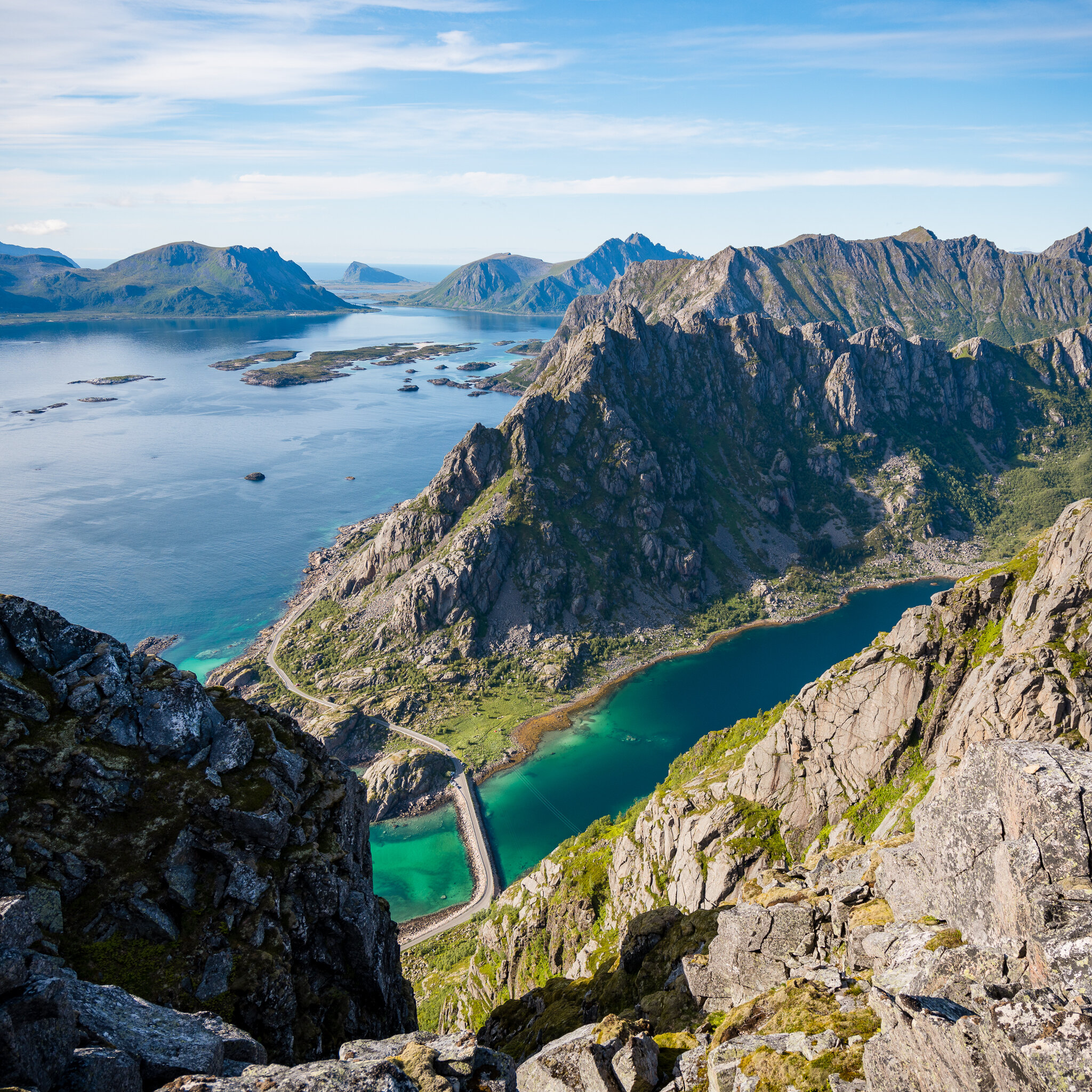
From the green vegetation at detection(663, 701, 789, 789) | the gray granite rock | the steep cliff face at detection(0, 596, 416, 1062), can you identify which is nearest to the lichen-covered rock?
the gray granite rock

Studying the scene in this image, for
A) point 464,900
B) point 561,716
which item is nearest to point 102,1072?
point 464,900

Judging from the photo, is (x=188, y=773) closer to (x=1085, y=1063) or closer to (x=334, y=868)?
(x=334, y=868)

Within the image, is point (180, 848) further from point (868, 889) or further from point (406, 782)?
point (406, 782)

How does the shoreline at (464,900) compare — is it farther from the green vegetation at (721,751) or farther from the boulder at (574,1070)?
the boulder at (574,1070)

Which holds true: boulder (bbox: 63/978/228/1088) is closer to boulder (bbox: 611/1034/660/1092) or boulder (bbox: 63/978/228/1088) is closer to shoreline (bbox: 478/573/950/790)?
boulder (bbox: 611/1034/660/1092)

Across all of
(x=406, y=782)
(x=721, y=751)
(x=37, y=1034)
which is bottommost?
(x=406, y=782)

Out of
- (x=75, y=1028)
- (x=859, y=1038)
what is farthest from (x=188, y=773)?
(x=859, y=1038)

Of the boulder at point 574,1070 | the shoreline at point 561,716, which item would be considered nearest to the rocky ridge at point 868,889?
the boulder at point 574,1070
